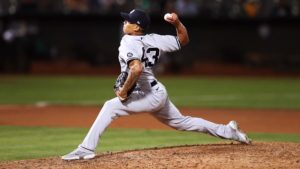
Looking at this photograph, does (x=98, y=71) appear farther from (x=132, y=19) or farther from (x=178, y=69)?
(x=132, y=19)

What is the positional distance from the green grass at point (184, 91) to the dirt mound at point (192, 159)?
25.7ft

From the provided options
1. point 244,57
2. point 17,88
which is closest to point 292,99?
point 17,88

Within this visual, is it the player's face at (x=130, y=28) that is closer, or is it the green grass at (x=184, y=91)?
the player's face at (x=130, y=28)

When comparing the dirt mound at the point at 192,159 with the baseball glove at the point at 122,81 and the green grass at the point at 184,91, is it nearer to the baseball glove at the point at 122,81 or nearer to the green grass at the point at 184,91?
the baseball glove at the point at 122,81

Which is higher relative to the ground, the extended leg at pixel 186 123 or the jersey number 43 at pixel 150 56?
the jersey number 43 at pixel 150 56

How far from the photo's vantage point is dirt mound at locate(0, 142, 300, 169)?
6.88m

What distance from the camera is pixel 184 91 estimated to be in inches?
794

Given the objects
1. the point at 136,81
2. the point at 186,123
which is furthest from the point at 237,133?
the point at 136,81

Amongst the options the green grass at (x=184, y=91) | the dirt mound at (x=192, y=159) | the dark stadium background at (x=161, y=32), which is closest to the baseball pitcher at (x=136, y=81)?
the dirt mound at (x=192, y=159)

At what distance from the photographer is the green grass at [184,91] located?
16781 millimetres

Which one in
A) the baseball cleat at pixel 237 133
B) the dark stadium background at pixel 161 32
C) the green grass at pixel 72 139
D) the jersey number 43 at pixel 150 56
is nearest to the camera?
the jersey number 43 at pixel 150 56

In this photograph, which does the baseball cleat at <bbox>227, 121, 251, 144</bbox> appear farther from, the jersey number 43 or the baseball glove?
the baseball glove

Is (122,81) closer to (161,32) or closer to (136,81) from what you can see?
(136,81)

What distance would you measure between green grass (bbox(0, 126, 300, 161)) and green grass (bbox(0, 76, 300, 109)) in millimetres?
5469
